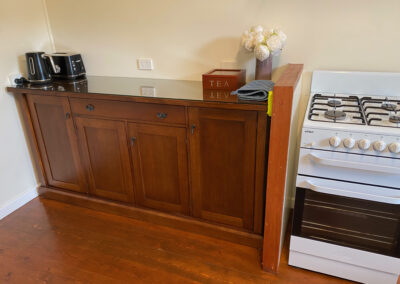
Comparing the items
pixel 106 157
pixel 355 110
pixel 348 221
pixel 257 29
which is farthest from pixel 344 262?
pixel 106 157

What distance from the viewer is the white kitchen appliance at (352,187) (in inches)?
54.2

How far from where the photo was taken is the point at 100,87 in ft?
6.93

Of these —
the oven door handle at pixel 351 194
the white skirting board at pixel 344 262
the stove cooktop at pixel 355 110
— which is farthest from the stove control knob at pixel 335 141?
the white skirting board at pixel 344 262

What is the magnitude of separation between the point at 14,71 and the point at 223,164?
1.72m

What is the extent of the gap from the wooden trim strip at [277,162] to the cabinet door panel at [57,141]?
142 cm

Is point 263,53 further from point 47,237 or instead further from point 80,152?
point 47,237

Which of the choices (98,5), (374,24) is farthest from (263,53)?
(98,5)

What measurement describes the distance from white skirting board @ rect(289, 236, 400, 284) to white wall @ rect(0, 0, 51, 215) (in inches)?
82.5

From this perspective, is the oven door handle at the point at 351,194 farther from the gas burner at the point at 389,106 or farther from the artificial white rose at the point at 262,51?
the artificial white rose at the point at 262,51

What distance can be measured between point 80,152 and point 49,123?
32 cm

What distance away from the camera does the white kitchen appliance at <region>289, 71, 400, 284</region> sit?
4.52 feet

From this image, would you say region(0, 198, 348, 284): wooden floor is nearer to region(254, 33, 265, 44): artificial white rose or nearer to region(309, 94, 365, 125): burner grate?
region(309, 94, 365, 125): burner grate

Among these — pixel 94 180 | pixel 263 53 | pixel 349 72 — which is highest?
pixel 263 53

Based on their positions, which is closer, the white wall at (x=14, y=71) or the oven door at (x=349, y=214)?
the oven door at (x=349, y=214)
